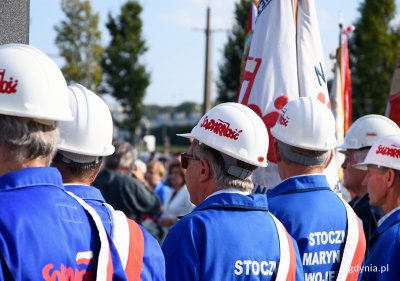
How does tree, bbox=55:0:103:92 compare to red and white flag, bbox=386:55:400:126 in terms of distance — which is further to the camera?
tree, bbox=55:0:103:92

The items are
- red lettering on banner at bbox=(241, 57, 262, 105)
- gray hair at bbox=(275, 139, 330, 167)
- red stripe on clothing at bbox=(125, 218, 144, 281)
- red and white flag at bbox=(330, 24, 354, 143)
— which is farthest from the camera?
red and white flag at bbox=(330, 24, 354, 143)

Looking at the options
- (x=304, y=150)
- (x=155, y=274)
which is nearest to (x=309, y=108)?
(x=304, y=150)

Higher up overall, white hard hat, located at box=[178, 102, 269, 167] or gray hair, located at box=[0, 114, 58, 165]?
gray hair, located at box=[0, 114, 58, 165]

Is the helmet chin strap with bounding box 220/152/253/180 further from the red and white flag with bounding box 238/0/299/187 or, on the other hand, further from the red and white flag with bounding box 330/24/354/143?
the red and white flag with bounding box 330/24/354/143

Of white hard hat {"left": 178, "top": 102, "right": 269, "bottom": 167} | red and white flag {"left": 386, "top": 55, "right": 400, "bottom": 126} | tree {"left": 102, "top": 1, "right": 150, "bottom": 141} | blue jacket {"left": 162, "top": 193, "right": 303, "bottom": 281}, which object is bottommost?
tree {"left": 102, "top": 1, "right": 150, "bottom": 141}

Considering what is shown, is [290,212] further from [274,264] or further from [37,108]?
[37,108]

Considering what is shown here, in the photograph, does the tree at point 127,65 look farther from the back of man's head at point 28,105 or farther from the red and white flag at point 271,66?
the back of man's head at point 28,105

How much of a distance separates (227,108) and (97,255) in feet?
5.00

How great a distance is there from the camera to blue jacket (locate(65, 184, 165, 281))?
3332 mm

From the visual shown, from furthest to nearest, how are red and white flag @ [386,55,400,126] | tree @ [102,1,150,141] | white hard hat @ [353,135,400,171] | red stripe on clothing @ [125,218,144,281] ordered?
tree @ [102,1,150,141] < red and white flag @ [386,55,400,126] < white hard hat @ [353,135,400,171] < red stripe on clothing @ [125,218,144,281]

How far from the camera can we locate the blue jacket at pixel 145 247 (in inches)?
131

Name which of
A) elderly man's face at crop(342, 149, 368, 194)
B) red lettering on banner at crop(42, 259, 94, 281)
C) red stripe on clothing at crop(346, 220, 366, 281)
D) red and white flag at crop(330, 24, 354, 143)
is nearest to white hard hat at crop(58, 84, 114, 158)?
red lettering on banner at crop(42, 259, 94, 281)

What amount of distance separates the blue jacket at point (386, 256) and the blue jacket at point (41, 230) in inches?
91.2

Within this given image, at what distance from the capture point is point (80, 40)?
4453 cm
